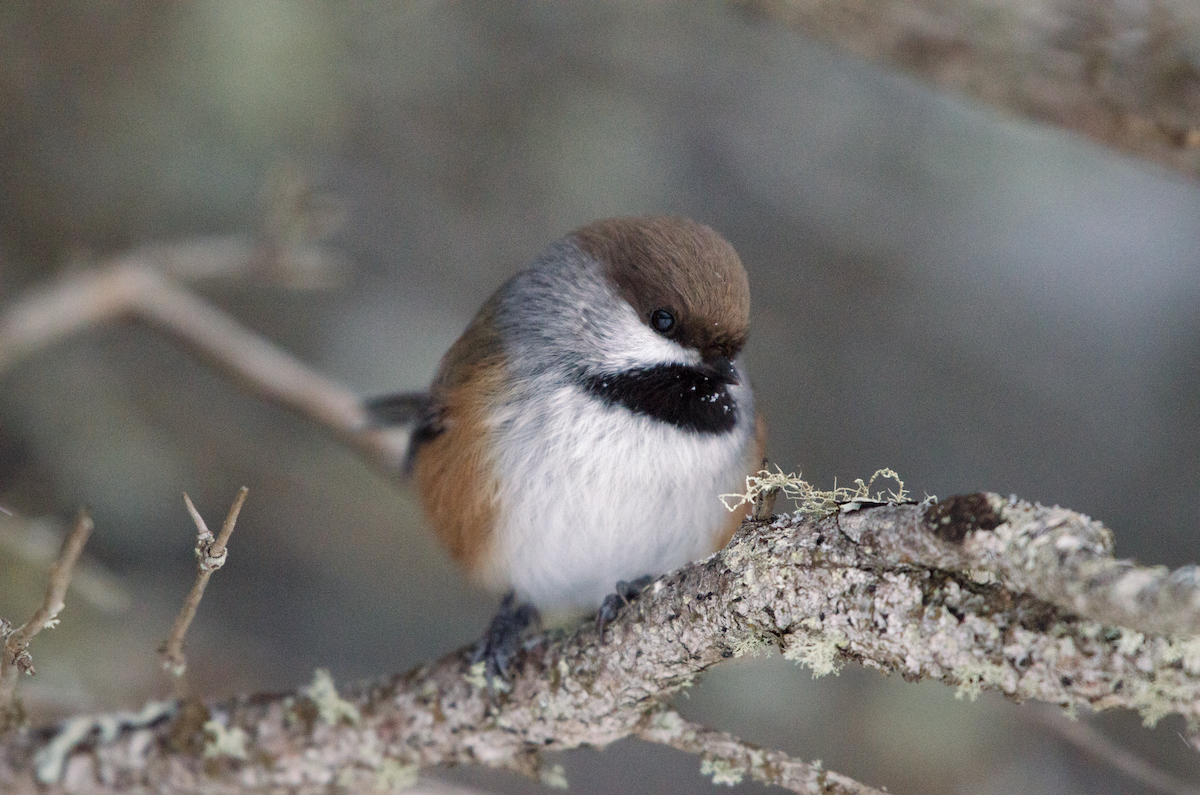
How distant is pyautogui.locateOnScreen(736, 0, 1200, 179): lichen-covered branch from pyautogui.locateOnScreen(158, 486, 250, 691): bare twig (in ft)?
9.61

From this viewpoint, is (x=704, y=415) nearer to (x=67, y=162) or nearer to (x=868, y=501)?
(x=868, y=501)

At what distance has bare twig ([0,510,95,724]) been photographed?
5.94 ft

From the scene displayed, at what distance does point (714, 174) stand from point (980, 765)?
3532 millimetres

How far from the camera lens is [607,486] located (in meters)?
2.62

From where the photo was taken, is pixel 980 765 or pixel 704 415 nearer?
pixel 704 415

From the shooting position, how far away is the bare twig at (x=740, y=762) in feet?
6.24

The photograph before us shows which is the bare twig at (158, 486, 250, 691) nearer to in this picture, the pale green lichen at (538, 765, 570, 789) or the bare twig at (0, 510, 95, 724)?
the bare twig at (0, 510, 95, 724)

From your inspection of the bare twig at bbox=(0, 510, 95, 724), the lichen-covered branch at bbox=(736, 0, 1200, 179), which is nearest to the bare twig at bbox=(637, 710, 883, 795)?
the bare twig at bbox=(0, 510, 95, 724)

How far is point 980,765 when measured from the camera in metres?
4.60

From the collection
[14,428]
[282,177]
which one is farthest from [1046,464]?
[14,428]

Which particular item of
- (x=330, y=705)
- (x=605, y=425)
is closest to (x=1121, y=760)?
(x=605, y=425)

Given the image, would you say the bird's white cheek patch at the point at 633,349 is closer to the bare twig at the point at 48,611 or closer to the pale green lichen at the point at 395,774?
the pale green lichen at the point at 395,774

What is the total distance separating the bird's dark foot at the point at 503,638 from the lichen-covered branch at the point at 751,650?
0.05m

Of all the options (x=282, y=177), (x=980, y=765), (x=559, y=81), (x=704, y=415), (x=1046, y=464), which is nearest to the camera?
(x=704, y=415)
